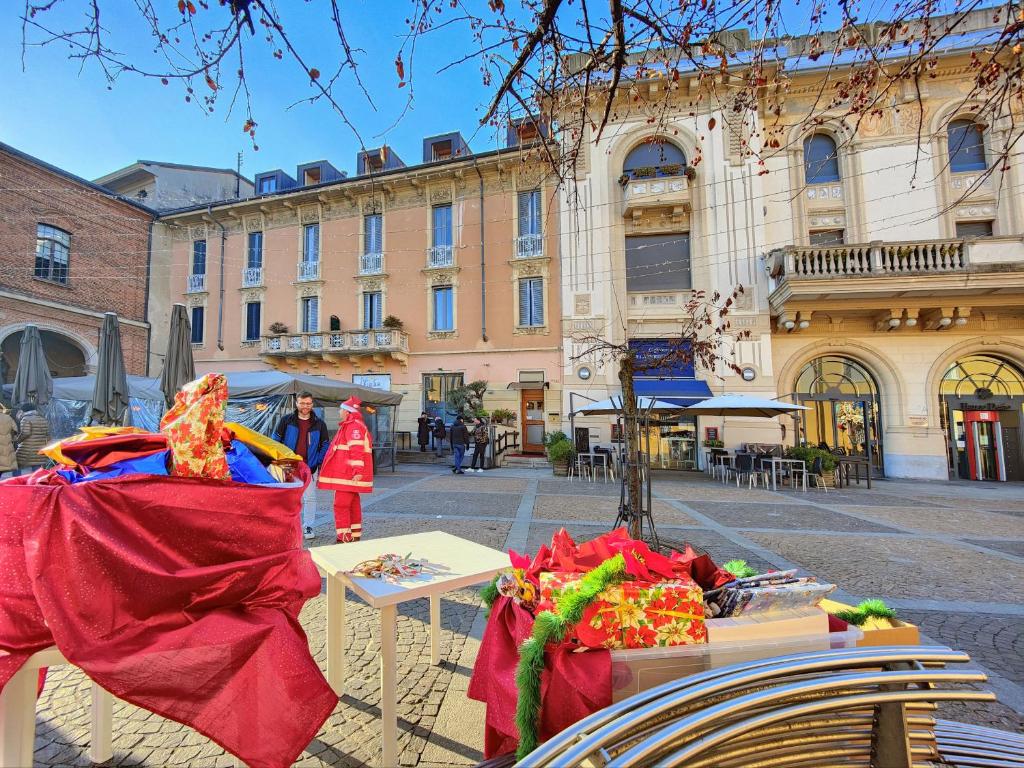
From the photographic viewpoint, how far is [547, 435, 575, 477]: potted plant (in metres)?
13.2

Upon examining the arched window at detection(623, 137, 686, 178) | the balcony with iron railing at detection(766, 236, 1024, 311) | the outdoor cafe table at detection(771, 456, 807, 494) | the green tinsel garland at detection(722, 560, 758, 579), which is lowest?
the outdoor cafe table at detection(771, 456, 807, 494)

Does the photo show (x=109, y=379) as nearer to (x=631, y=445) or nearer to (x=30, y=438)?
(x=30, y=438)

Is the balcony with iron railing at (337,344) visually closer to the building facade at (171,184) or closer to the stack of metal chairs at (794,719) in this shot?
the building facade at (171,184)

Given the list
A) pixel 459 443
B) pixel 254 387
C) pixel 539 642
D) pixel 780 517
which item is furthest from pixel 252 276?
→ pixel 539 642

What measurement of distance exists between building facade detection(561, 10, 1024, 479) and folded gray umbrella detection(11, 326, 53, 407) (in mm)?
12617

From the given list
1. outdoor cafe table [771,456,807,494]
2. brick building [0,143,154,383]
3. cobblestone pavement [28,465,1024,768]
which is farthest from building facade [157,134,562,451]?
cobblestone pavement [28,465,1024,768]

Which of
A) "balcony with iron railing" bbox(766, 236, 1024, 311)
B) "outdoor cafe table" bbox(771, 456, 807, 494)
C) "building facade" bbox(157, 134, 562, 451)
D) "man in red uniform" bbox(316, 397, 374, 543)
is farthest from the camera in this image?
"building facade" bbox(157, 134, 562, 451)

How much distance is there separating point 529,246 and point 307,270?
10.7 metres

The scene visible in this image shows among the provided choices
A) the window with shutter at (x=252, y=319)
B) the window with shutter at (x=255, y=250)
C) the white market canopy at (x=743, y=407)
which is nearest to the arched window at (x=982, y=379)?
the white market canopy at (x=743, y=407)

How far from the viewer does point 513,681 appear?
5.54 ft

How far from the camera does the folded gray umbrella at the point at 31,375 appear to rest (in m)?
8.80

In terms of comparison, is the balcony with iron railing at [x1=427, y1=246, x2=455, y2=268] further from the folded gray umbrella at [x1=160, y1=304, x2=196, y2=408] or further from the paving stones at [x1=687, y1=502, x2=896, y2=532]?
the paving stones at [x1=687, y1=502, x2=896, y2=532]

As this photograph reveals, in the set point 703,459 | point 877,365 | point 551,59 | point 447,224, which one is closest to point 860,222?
point 877,365

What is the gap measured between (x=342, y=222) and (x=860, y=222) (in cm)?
2058
